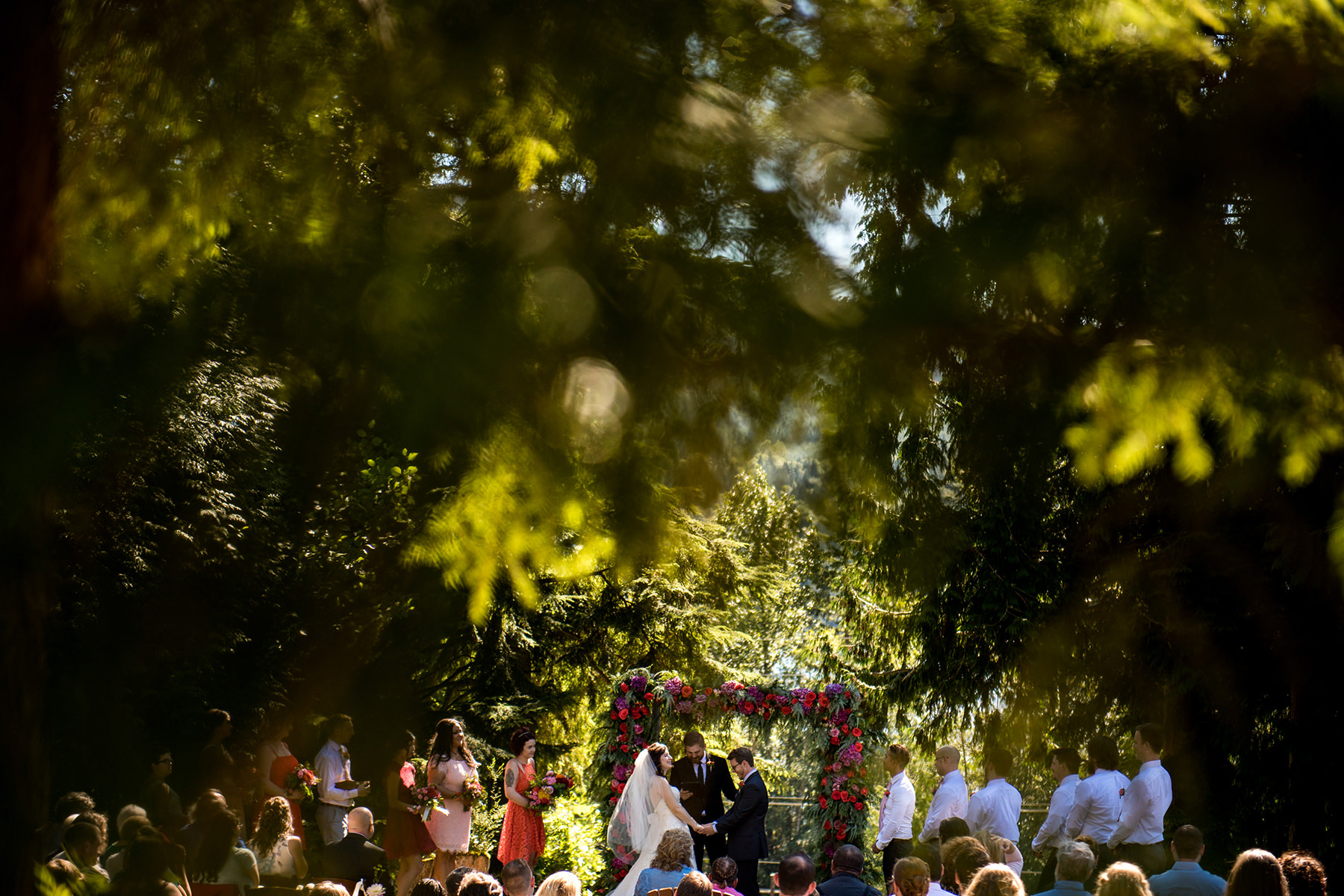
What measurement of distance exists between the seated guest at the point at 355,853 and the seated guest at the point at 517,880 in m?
1.38

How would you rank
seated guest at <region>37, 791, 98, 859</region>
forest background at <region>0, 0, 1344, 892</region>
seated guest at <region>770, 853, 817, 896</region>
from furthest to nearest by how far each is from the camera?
seated guest at <region>37, 791, 98, 859</region> < seated guest at <region>770, 853, 817, 896</region> < forest background at <region>0, 0, 1344, 892</region>

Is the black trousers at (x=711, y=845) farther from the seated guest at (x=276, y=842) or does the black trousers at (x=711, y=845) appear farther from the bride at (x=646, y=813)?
the seated guest at (x=276, y=842)

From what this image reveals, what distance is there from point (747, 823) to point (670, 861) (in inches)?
120

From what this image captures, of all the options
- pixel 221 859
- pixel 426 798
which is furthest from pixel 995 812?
pixel 221 859

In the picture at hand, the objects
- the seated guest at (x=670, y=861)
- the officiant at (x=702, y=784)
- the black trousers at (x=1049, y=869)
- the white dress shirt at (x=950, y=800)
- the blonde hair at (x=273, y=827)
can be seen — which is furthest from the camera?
the officiant at (x=702, y=784)

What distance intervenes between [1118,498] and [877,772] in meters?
26.2

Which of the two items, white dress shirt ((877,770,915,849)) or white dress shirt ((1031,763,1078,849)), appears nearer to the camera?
white dress shirt ((1031,763,1078,849))

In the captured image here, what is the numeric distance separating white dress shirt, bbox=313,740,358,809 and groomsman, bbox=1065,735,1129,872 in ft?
19.5

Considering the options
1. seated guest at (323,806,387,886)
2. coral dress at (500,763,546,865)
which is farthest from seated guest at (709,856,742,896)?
coral dress at (500,763,546,865)

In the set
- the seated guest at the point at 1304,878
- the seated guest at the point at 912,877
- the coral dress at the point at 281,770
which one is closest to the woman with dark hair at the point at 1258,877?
the seated guest at the point at 1304,878

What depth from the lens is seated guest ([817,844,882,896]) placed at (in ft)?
19.2

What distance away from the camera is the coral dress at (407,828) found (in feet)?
27.7

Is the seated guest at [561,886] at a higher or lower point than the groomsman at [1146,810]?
lower

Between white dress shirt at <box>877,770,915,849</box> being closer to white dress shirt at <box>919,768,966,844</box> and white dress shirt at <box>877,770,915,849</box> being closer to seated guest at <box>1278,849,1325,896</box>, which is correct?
white dress shirt at <box>919,768,966,844</box>
